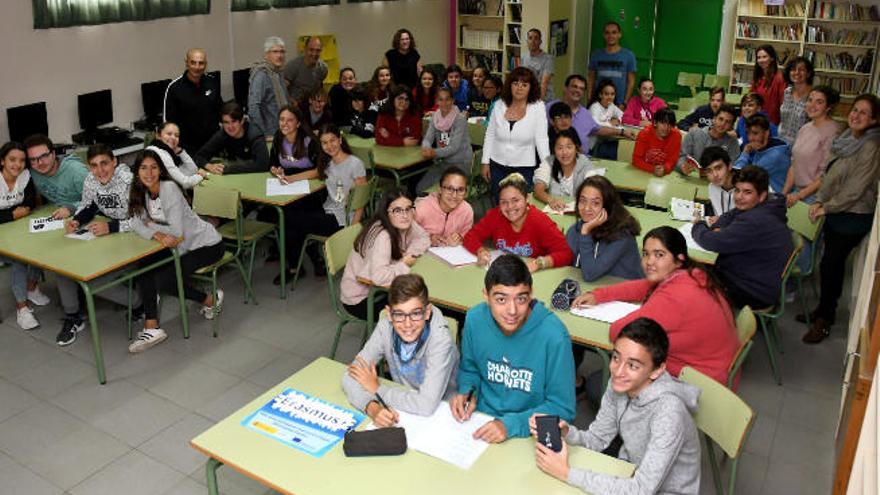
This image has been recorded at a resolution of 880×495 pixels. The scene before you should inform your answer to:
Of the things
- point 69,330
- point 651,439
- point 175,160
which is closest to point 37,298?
point 69,330

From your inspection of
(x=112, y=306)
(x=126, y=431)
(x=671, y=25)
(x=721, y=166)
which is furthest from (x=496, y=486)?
(x=671, y=25)

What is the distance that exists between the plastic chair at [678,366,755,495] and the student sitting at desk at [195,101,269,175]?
14.6ft

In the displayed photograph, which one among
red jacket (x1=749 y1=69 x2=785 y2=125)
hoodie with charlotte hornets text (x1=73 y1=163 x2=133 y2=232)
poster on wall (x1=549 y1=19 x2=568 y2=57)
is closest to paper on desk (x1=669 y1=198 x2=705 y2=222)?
red jacket (x1=749 y1=69 x2=785 y2=125)

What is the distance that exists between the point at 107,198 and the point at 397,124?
288 cm

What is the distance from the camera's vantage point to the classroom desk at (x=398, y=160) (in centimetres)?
665

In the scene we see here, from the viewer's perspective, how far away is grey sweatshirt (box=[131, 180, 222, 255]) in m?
4.93

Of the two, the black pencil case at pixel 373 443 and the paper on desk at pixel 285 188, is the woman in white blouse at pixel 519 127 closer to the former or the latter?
the paper on desk at pixel 285 188

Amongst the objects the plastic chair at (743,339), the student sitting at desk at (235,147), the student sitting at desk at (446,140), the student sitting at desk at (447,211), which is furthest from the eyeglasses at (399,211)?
the student sitting at desk at (446,140)

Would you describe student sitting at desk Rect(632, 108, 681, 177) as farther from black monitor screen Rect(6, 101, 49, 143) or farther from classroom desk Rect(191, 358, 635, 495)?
black monitor screen Rect(6, 101, 49, 143)

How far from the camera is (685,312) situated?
10.9 ft

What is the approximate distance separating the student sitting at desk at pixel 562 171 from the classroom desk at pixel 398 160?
56.7 inches

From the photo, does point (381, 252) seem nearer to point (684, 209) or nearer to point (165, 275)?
point (165, 275)

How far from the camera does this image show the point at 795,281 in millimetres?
5336

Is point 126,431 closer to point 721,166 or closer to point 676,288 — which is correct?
point 676,288
